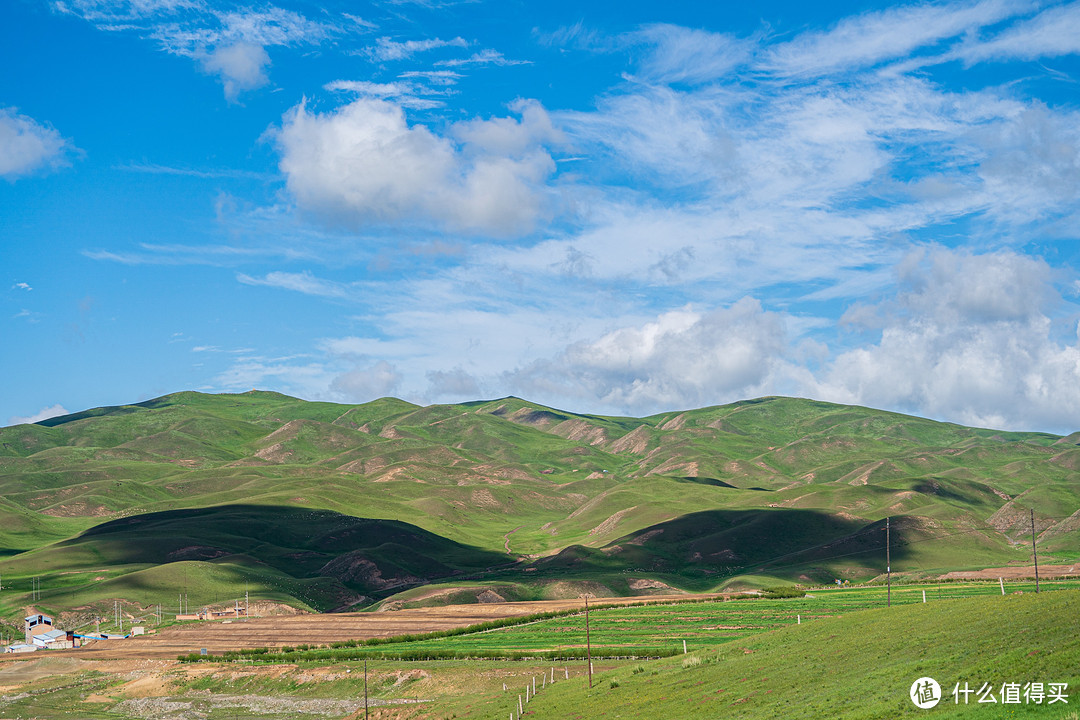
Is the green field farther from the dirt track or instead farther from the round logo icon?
the dirt track

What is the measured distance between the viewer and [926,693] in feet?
127

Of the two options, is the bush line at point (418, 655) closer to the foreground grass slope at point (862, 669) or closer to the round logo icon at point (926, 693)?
the foreground grass slope at point (862, 669)

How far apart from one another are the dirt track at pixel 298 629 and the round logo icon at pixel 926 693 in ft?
302

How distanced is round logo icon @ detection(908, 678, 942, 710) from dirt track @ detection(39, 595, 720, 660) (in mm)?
91986

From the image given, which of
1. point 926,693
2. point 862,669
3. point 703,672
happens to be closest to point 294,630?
point 703,672

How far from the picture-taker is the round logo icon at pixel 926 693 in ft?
122

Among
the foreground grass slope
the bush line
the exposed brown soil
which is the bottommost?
the exposed brown soil

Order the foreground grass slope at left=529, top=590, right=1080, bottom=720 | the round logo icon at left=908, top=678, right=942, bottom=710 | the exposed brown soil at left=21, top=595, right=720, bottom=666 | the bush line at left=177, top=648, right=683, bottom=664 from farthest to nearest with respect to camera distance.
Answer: the exposed brown soil at left=21, top=595, right=720, bottom=666
the bush line at left=177, top=648, right=683, bottom=664
the foreground grass slope at left=529, top=590, right=1080, bottom=720
the round logo icon at left=908, top=678, right=942, bottom=710

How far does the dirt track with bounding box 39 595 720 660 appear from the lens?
122 m

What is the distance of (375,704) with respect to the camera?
8275 cm

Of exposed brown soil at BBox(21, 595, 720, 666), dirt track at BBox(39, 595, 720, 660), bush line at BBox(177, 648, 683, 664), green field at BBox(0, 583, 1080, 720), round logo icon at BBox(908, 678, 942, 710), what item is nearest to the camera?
round logo icon at BBox(908, 678, 942, 710)

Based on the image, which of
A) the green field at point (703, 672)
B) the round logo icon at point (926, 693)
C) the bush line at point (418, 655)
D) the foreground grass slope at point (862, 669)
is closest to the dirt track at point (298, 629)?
the bush line at point (418, 655)

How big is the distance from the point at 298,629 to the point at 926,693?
366ft

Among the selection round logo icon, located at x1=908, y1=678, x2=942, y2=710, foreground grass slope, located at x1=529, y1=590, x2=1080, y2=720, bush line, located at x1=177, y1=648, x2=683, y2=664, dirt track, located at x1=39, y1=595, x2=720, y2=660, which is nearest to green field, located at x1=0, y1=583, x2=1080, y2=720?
foreground grass slope, located at x1=529, y1=590, x2=1080, y2=720
